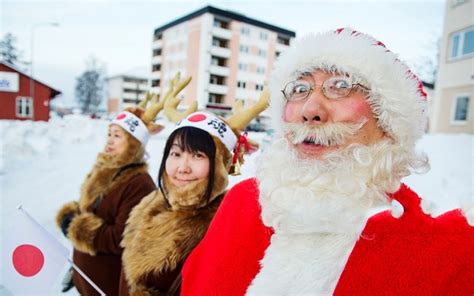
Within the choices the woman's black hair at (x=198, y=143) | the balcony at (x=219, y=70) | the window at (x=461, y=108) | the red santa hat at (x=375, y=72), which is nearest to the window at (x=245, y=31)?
the balcony at (x=219, y=70)

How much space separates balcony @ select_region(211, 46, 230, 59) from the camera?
96.4 ft

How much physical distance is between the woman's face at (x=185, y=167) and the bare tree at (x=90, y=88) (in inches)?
2058

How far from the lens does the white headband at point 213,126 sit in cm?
207

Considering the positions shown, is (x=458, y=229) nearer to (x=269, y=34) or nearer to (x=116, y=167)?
(x=116, y=167)

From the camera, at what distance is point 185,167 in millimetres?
1982

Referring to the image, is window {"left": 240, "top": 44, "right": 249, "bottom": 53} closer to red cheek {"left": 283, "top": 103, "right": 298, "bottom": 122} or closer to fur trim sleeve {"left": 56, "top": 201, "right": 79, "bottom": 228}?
fur trim sleeve {"left": 56, "top": 201, "right": 79, "bottom": 228}

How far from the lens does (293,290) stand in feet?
3.37

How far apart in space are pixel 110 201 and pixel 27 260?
0.73 meters

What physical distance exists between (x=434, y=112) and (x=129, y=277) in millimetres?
16219

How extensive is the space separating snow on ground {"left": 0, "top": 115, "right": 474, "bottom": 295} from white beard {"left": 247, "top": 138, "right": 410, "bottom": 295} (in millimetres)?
1486

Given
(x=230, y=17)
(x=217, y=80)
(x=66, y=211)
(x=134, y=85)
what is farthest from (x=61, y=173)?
(x=134, y=85)

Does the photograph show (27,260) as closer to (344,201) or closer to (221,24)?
(344,201)

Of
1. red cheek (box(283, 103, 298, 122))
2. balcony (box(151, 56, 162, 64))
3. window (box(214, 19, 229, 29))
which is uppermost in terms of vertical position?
window (box(214, 19, 229, 29))

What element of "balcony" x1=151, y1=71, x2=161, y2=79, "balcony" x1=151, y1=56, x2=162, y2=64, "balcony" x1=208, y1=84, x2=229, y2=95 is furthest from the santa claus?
"balcony" x1=151, y1=56, x2=162, y2=64
